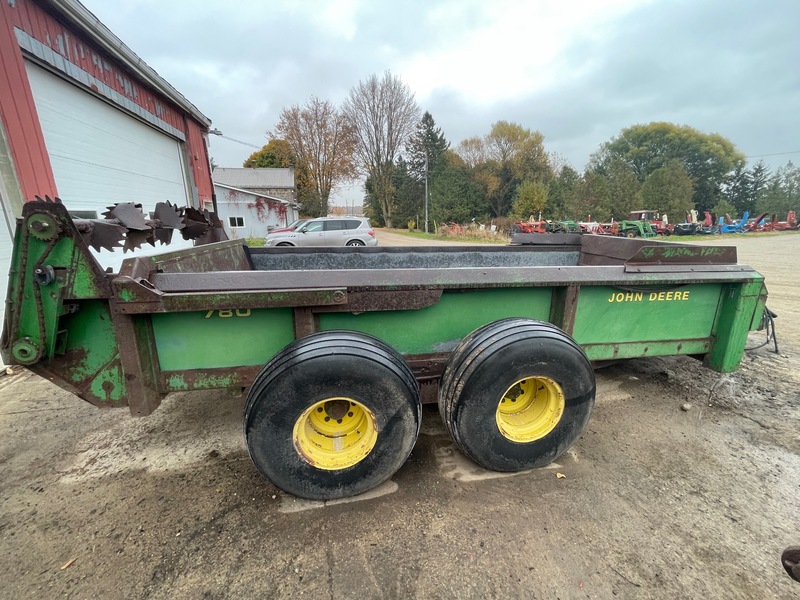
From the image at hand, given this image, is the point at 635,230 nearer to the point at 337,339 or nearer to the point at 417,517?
the point at 417,517

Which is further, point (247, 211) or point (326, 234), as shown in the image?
point (247, 211)

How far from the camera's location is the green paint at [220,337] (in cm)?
208

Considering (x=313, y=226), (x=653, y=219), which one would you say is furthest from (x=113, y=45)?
(x=653, y=219)

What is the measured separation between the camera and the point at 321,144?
40281 millimetres

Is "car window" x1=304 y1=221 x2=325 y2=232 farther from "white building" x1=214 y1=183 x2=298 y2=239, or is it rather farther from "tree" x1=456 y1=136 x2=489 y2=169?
"tree" x1=456 y1=136 x2=489 y2=169

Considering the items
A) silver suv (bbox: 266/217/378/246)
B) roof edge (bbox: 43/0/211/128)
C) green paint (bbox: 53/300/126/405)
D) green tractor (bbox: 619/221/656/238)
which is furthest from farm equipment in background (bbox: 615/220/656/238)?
green paint (bbox: 53/300/126/405)

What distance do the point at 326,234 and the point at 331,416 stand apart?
42.2ft

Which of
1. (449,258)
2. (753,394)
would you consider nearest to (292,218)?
(449,258)

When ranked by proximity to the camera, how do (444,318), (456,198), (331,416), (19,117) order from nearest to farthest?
1. (331,416)
2. (444,318)
3. (19,117)
4. (456,198)

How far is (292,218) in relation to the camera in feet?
104

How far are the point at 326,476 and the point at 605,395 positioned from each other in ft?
8.59

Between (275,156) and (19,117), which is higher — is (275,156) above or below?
A: above

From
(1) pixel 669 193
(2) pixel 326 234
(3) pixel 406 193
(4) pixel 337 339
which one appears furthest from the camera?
(3) pixel 406 193

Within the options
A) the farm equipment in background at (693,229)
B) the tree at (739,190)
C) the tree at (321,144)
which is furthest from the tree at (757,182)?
the tree at (321,144)
